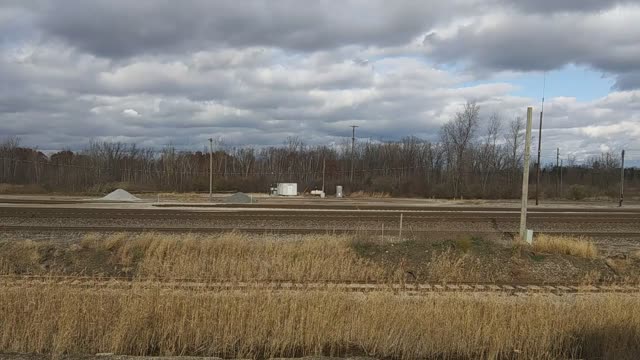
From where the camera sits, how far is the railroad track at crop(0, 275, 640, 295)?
35.6 feet

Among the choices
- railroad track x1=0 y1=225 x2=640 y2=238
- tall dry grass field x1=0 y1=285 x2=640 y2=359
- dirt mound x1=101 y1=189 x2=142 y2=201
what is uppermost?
tall dry grass field x1=0 y1=285 x2=640 y2=359

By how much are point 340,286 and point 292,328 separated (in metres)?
4.27

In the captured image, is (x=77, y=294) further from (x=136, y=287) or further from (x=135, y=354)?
(x=135, y=354)

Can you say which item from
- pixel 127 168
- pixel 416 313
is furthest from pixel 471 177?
pixel 416 313

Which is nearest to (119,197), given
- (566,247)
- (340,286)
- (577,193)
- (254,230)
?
(254,230)

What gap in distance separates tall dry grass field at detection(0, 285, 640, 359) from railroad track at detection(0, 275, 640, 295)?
233cm

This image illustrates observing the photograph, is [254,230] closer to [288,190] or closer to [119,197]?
[119,197]

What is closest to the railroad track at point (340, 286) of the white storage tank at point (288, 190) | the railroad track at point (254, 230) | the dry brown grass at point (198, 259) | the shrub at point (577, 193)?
the dry brown grass at point (198, 259)

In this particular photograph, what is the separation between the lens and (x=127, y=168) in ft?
406

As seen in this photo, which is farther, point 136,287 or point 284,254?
point 284,254

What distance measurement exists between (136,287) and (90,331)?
2.18 metres

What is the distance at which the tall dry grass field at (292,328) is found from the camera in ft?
23.4

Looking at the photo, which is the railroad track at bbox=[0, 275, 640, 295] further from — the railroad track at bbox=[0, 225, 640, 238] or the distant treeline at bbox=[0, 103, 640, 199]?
the distant treeline at bbox=[0, 103, 640, 199]

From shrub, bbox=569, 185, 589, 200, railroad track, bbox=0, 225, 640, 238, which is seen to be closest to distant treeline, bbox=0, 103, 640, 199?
shrub, bbox=569, 185, 589, 200
